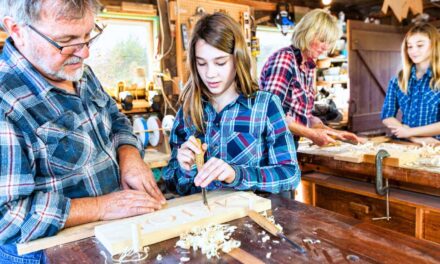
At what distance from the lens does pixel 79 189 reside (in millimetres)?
1255

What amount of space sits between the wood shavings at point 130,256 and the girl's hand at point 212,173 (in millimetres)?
317

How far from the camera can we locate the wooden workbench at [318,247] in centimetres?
95

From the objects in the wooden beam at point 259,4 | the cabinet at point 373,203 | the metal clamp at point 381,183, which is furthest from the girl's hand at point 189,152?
the wooden beam at point 259,4

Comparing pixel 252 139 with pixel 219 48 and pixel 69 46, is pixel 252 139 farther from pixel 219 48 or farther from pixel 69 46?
pixel 69 46

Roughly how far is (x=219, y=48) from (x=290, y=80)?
0.95 meters

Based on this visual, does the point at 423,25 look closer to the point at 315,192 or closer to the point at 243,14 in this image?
the point at 315,192

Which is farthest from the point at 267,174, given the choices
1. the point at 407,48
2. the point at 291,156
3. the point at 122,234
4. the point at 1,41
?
the point at 1,41

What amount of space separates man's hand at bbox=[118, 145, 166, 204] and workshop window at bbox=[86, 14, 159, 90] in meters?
2.57

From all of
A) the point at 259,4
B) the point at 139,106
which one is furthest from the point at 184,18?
the point at 259,4

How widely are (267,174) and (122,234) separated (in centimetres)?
63

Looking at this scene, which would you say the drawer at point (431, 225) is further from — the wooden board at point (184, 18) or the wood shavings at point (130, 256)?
the wooden board at point (184, 18)

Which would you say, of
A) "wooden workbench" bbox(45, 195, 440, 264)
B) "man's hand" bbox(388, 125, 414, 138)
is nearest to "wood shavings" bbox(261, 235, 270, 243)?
"wooden workbench" bbox(45, 195, 440, 264)

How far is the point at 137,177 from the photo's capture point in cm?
141

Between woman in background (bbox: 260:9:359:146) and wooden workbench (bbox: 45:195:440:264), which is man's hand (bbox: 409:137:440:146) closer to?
woman in background (bbox: 260:9:359:146)
